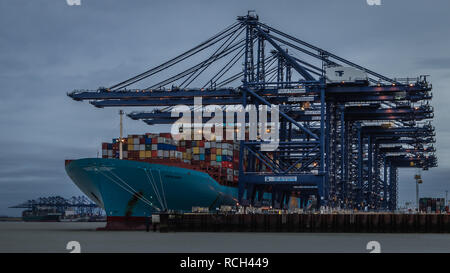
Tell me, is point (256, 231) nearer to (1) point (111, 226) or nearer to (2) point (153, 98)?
(1) point (111, 226)

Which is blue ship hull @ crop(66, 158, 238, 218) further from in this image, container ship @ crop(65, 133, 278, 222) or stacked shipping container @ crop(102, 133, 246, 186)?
stacked shipping container @ crop(102, 133, 246, 186)

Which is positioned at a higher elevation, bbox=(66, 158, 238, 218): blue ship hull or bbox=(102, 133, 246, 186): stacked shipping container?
bbox=(102, 133, 246, 186): stacked shipping container

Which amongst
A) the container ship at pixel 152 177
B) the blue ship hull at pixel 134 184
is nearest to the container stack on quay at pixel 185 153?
the container ship at pixel 152 177

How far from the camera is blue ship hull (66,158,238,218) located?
5594 centimetres

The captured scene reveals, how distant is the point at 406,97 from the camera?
65.4 meters

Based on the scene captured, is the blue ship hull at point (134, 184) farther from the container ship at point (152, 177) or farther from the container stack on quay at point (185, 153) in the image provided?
the container stack on quay at point (185, 153)

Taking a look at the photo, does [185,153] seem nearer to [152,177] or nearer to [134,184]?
[152,177]

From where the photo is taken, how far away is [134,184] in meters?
56.4

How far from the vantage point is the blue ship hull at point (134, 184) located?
5594 cm

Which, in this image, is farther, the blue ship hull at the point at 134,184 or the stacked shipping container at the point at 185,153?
the stacked shipping container at the point at 185,153

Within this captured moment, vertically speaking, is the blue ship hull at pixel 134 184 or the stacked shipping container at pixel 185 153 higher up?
the stacked shipping container at pixel 185 153

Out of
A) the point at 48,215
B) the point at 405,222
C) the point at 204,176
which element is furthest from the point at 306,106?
the point at 48,215

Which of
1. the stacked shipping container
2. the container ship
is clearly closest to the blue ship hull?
the container ship

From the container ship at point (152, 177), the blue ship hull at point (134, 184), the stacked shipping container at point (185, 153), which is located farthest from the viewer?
the stacked shipping container at point (185, 153)
